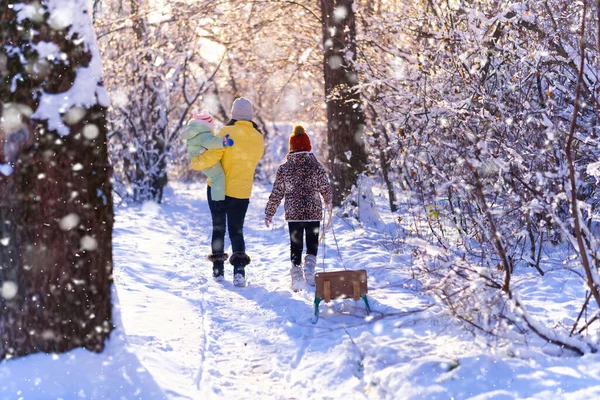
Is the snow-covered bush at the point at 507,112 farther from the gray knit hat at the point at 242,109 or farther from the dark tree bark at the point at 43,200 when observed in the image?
the dark tree bark at the point at 43,200

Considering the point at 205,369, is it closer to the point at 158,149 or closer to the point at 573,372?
the point at 573,372

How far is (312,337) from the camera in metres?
4.96

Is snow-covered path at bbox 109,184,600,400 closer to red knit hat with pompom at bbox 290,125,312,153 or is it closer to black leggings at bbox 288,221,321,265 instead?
black leggings at bbox 288,221,321,265

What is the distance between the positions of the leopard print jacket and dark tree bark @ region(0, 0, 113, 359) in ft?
9.18

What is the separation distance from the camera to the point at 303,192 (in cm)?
655

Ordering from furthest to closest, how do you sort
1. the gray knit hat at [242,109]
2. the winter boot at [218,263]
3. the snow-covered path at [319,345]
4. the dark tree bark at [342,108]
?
the dark tree bark at [342,108], the winter boot at [218,263], the gray knit hat at [242,109], the snow-covered path at [319,345]

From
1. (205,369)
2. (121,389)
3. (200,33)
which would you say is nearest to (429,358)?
(205,369)

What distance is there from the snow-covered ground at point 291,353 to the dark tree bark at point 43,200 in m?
0.22

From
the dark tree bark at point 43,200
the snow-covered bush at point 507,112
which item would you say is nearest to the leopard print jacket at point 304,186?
the snow-covered bush at point 507,112

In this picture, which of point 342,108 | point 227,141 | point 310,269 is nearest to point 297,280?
point 310,269

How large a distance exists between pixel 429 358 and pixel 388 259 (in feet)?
11.9

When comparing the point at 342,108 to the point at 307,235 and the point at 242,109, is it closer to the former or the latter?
the point at 242,109

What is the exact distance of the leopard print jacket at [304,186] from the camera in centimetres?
654

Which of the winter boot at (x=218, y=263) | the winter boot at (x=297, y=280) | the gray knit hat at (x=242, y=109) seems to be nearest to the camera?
the winter boot at (x=297, y=280)
